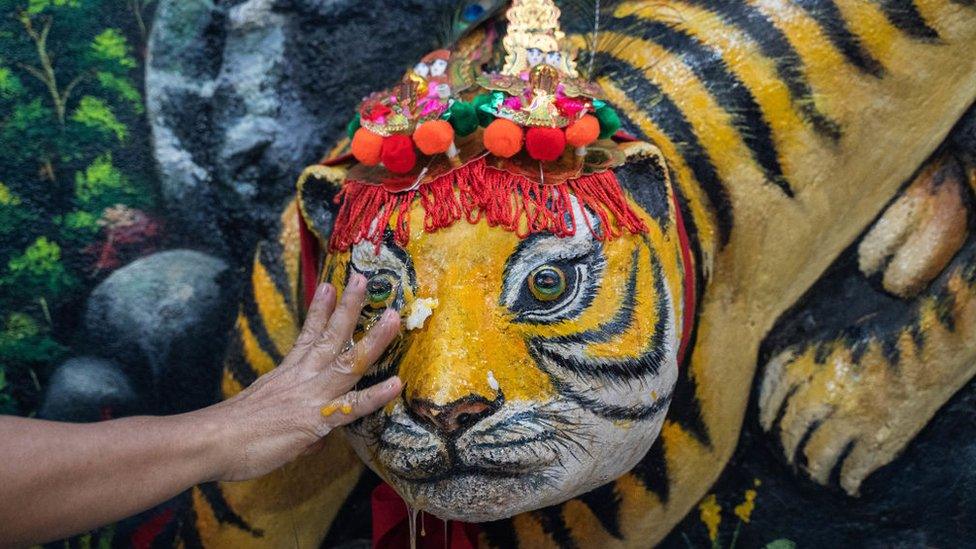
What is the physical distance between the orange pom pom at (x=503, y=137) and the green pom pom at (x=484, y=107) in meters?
0.06

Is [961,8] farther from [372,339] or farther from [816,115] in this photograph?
[372,339]

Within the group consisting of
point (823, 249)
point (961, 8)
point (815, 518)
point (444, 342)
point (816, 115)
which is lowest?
point (815, 518)

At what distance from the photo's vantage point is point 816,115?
7.24 feet

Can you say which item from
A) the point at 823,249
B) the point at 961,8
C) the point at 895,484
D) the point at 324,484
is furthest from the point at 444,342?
the point at 961,8

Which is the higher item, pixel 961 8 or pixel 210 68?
pixel 961 8

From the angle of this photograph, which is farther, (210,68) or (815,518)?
(210,68)

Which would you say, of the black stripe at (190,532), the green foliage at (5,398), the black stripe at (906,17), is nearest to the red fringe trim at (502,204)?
the black stripe at (906,17)

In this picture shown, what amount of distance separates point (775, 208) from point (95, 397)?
1.86m

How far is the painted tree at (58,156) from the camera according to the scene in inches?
94.9

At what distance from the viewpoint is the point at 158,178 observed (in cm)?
250

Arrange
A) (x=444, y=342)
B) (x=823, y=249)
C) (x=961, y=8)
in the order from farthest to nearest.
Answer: (x=823, y=249) → (x=961, y=8) → (x=444, y=342)

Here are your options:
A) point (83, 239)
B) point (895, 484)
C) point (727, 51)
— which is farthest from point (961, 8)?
point (83, 239)

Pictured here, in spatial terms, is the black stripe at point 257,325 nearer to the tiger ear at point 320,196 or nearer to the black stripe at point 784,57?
the tiger ear at point 320,196

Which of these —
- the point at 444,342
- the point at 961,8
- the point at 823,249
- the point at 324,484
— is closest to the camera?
the point at 444,342
